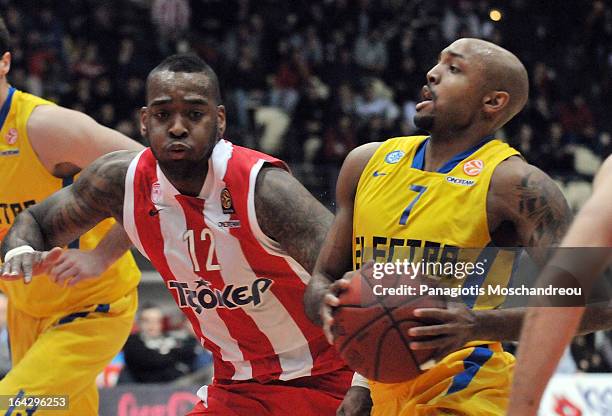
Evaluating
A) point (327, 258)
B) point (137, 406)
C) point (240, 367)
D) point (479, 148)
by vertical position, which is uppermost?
point (479, 148)

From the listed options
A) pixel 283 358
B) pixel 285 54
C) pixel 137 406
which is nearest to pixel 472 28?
pixel 285 54

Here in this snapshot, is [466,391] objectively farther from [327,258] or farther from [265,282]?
[265,282]

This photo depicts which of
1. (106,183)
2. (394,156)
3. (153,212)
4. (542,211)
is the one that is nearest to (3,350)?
(106,183)

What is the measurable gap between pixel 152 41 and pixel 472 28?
4.94 metres

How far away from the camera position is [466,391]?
3.44 meters

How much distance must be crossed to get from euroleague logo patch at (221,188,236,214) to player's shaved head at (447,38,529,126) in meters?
1.04

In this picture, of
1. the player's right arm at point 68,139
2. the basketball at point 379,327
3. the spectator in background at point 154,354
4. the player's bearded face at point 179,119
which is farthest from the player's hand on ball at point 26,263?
the spectator in background at point 154,354

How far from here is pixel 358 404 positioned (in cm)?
368

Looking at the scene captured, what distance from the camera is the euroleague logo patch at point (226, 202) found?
4066 millimetres

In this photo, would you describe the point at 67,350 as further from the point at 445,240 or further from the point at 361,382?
the point at 445,240

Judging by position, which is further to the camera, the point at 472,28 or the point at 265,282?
the point at 472,28

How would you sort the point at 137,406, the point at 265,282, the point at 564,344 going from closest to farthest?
1. the point at 564,344
2. the point at 265,282
3. the point at 137,406

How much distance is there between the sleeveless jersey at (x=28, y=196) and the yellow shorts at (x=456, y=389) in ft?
6.66

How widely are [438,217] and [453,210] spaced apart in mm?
56
